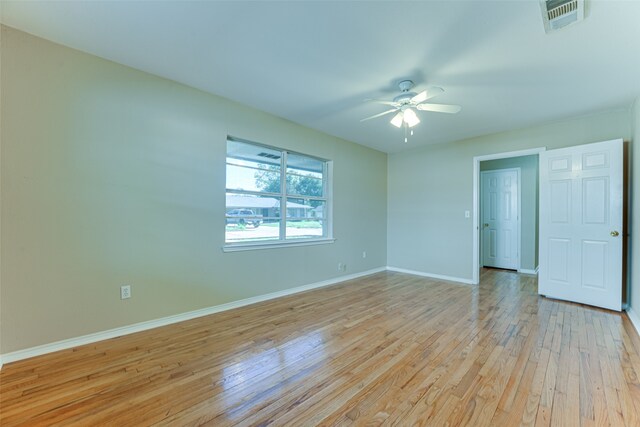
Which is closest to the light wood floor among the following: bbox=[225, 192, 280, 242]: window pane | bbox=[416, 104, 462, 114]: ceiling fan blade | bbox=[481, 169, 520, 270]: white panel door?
bbox=[225, 192, 280, 242]: window pane

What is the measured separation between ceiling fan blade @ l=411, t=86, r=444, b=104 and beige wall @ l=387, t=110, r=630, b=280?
251 centimetres

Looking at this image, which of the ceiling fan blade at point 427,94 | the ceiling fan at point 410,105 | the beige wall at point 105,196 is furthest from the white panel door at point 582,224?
the beige wall at point 105,196

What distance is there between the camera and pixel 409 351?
89.6 inches

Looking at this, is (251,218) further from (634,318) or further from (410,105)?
(634,318)

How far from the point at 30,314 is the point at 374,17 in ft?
11.4

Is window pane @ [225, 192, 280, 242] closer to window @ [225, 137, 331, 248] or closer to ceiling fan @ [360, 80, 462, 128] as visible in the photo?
window @ [225, 137, 331, 248]

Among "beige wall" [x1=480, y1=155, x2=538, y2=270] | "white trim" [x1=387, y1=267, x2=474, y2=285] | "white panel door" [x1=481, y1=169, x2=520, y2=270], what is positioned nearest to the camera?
"white trim" [x1=387, y1=267, x2=474, y2=285]

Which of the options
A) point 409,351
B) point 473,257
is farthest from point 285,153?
point 473,257

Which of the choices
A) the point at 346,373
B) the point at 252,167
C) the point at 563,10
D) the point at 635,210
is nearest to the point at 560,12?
the point at 563,10

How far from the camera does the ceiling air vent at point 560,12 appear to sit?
5.54 feet

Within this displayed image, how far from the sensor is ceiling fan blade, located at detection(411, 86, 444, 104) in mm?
2330

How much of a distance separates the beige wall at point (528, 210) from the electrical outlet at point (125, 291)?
6670mm

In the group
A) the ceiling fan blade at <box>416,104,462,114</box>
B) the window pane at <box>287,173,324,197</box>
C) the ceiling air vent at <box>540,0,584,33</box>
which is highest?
the ceiling air vent at <box>540,0,584,33</box>

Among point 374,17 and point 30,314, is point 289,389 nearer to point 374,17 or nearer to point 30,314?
point 30,314
